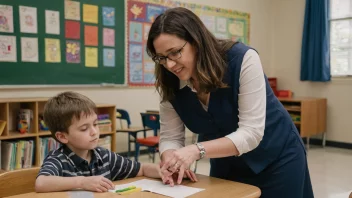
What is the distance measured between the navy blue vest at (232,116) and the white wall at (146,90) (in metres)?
2.79

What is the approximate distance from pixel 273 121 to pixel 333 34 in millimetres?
4988

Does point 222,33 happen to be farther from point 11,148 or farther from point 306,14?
point 11,148

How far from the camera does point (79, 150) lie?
1411 mm

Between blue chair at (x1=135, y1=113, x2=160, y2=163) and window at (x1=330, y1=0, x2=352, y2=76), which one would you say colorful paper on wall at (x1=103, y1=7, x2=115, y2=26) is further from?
window at (x1=330, y1=0, x2=352, y2=76)

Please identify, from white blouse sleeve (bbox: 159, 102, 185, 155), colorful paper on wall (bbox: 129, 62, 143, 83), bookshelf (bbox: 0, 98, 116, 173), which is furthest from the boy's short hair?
colorful paper on wall (bbox: 129, 62, 143, 83)

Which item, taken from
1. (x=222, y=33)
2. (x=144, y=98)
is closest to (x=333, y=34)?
(x=222, y=33)

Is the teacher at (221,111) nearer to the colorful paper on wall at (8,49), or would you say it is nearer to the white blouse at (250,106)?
the white blouse at (250,106)

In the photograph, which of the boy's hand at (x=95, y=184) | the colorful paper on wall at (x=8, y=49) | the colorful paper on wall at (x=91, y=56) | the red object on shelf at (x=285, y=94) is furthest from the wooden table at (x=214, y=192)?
the red object on shelf at (x=285, y=94)

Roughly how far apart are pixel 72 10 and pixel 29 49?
2.13 ft

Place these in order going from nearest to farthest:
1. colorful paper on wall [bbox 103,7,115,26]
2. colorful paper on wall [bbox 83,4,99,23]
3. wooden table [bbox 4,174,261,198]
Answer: wooden table [bbox 4,174,261,198] → colorful paper on wall [bbox 83,4,99,23] → colorful paper on wall [bbox 103,7,115,26]

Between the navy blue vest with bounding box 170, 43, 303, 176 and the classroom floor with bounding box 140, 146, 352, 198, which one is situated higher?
the navy blue vest with bounding box 170, 43, 303, 176

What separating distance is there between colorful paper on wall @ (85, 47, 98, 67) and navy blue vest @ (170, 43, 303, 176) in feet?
9.99

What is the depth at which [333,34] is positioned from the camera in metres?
5.81

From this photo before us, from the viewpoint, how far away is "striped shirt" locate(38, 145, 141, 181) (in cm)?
130
